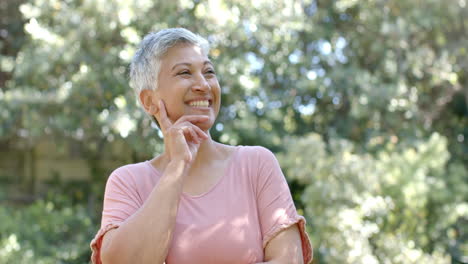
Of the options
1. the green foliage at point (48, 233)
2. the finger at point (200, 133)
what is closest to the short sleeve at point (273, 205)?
the finger at point (200, 133)

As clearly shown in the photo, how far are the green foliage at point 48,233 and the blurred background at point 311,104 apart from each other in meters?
0.02

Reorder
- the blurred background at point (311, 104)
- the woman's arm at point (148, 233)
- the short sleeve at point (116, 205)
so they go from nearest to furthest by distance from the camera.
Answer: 1. the woman's arm at point (148, 233)
2. the short sleeve at point (116, 205)
3. the blurred background at point (311, 104)

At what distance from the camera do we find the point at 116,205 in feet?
5.51

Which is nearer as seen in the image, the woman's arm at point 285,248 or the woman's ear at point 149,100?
the woman's arm at point 285,248

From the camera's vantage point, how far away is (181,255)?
62.6 inches

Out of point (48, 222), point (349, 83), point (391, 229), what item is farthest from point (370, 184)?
point (48, 222)

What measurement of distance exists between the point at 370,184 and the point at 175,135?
3.86m

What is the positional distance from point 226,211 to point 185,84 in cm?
Result: 43

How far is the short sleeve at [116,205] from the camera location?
5.39ft

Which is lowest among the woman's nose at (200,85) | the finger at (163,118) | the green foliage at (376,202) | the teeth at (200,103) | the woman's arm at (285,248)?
the green foliage at (376,202)

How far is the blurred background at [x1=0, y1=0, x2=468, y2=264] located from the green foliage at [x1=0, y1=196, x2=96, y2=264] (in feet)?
0.06

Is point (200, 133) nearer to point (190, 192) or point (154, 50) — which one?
point (190, 192)

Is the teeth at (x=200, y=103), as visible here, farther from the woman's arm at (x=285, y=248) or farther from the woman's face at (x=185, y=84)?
the woman's arm at (x=285, y=248)

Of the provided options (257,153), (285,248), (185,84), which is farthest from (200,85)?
(285,248)
